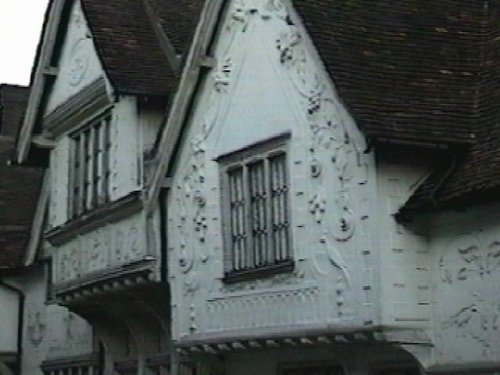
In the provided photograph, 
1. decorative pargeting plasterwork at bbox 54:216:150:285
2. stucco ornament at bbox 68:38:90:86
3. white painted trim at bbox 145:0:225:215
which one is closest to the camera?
white painted trim at bbox 145:0:225:215

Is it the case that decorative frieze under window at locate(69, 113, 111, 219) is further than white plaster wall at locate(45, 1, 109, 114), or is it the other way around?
white plaster wall at locate(45, 1, 109, 114)

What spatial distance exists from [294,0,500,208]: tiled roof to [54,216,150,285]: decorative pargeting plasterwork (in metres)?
4.84

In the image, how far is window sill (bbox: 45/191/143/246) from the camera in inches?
667

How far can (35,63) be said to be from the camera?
21219 mm

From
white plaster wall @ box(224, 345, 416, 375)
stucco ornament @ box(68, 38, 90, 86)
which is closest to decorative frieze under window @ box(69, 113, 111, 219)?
stucco ornament @ box(68, 38, 90, 86)

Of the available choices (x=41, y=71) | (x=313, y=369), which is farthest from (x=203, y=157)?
(x=41, y=71)

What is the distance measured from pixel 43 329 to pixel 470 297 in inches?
542

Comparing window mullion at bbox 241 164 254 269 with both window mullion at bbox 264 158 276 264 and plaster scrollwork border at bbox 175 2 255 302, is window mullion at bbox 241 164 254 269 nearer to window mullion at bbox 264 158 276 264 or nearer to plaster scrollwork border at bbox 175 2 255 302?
window mullion at bbox 264 158 276 264

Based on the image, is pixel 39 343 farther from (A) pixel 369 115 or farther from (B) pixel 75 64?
(A) pixel 369 115

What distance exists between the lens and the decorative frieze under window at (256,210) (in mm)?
14125

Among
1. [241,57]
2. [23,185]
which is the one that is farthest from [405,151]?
[23,185]

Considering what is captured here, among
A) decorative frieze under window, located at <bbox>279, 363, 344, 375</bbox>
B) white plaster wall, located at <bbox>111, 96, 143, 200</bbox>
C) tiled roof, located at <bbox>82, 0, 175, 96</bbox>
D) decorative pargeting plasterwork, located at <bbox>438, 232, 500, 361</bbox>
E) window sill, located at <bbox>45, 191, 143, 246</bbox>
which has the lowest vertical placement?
decorative frieze under window, located at <bbox>279, 363, 344, 375</bbox>

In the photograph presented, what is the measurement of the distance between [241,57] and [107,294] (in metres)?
4.95

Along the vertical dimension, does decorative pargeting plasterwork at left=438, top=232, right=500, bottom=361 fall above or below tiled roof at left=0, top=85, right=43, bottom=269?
below
